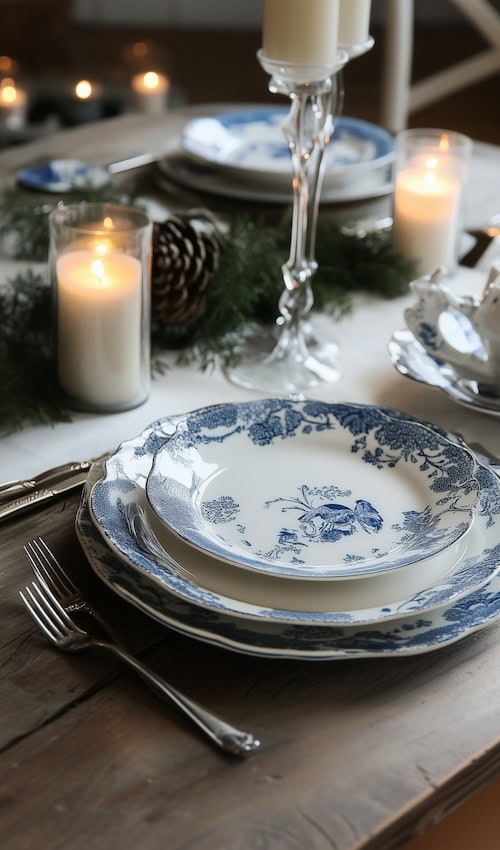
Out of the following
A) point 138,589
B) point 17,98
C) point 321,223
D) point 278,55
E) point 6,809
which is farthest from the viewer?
point 17,98

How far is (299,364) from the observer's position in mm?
923

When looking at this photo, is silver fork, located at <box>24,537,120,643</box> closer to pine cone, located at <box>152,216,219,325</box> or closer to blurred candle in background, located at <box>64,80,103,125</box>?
pine cone, located at <box>152,216,219,325</box>

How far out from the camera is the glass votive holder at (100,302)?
0.82m

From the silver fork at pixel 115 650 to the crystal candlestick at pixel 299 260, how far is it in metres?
0.36

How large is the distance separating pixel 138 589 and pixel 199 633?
5 centimetres

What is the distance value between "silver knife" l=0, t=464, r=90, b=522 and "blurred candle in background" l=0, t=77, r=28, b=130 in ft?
5.36

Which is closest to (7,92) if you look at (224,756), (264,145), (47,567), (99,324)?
(264,145)

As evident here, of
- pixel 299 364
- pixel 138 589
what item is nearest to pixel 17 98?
pixel 299 364

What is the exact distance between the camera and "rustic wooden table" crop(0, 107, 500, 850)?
45 cm

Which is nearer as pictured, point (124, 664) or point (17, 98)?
point (124, 664)

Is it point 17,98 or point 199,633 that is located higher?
point 199,633

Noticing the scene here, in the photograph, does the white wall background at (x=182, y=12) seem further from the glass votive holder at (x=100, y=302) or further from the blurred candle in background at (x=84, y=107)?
the glass votive holder at (x=100, y=302)

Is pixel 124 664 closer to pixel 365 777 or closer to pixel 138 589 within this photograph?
pixel 138 589

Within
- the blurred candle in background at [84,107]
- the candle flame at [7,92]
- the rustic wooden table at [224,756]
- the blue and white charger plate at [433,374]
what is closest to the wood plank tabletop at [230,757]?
the rustic wooden table at [224,756]
